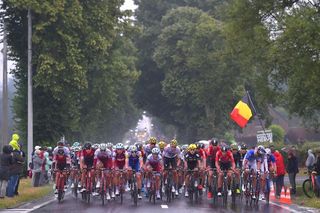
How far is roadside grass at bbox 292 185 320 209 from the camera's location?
22.2 m

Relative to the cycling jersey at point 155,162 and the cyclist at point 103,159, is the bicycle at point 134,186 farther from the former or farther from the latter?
the cyclist at point 103,159

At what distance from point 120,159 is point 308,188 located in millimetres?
8184

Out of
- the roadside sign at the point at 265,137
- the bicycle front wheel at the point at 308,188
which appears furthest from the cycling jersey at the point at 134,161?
the roadside sign at the point at 265,137

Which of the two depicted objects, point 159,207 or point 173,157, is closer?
point 159,207

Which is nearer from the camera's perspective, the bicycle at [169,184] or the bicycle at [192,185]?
the bicycle at [169,184]

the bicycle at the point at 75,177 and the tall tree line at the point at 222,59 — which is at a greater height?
the tall tree line at the point at 222,59

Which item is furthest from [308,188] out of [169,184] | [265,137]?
[265,137]

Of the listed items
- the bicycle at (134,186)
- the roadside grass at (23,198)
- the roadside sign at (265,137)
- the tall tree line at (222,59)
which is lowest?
the roadside grass at (23,198)

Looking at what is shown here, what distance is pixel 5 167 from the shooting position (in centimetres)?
2264

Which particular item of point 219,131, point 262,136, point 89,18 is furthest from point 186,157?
point 219,131

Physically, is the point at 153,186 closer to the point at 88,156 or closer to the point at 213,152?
the point at 88,156

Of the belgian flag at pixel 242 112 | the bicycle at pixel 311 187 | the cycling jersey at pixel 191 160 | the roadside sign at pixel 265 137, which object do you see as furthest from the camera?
the belgian flag at pixel 242 112

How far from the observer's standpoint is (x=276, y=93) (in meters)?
29.9

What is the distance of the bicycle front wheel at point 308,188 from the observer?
26.3 m
